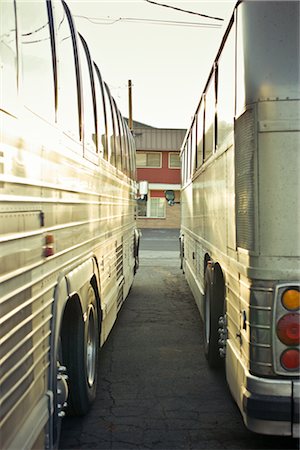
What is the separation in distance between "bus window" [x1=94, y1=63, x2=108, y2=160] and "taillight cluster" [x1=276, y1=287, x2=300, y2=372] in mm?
3131

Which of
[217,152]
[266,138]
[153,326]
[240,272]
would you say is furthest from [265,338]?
[153,326]

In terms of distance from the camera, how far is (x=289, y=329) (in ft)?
10.4

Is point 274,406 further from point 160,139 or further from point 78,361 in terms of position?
point 160,139

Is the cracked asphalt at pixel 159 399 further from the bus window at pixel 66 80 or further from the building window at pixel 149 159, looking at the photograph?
the building window at pixel 149 159

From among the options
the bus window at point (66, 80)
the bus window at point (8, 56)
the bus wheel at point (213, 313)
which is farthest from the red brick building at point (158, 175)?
the bus window at point (8, 56)

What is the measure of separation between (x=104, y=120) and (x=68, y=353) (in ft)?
10.4

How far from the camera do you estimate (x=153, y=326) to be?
787 cm

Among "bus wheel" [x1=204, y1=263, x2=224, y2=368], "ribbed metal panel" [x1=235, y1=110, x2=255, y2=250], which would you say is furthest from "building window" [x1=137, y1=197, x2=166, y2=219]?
"ribbed metal panel" [x1=235, y1=110, x2=255, y2=250]

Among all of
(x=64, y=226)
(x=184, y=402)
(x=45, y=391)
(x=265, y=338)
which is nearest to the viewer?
(x=45, y=391)

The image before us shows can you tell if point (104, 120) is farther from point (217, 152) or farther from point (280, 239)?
point (280, 239)

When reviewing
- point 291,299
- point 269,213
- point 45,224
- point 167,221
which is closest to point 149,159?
point 167,221

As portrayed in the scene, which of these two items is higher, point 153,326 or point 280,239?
point 280,239

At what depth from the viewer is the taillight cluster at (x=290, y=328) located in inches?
124

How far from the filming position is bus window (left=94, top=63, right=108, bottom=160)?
225 inches
